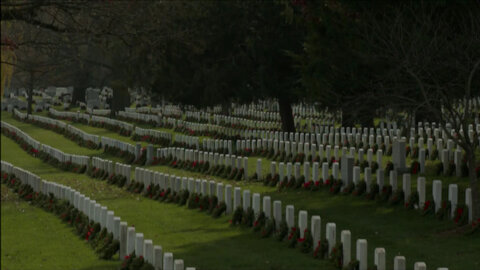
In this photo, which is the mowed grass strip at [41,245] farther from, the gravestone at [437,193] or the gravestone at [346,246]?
the gravestone at [437,193]

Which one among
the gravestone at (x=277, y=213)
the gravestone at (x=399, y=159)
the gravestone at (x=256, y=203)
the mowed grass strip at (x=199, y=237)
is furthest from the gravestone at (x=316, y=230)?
the gravestone at (x=399, y=159)

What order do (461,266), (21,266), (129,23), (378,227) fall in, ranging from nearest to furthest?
(461,266)
(21,266)
(378,227)
(129,23)

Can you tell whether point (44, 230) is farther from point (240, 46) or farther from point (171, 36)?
point (240, 46)

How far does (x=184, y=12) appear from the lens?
33.1 m

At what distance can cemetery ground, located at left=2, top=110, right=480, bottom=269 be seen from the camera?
45.2 feet

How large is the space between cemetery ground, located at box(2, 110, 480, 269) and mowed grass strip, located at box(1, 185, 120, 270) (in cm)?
117

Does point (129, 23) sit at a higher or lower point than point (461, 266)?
higher

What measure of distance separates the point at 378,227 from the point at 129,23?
10630mm

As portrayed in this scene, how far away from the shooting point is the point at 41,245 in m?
16.6

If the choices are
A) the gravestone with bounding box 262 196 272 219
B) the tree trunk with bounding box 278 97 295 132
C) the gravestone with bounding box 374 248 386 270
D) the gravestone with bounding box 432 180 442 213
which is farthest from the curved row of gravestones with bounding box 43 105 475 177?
the gravestone with bounding box 374 248 386 270

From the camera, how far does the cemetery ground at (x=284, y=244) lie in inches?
543

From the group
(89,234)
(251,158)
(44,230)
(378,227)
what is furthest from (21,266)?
(251,158)

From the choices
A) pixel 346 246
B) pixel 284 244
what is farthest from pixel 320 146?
pixel 346 246

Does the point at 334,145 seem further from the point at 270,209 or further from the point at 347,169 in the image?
the point at 270,209
